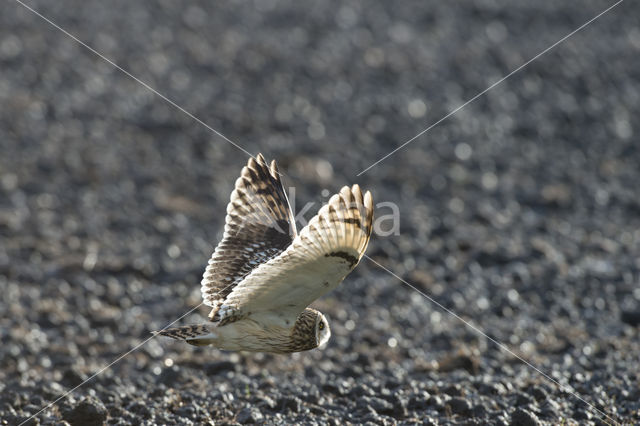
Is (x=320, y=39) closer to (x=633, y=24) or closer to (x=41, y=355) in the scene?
(x=633, y=24)

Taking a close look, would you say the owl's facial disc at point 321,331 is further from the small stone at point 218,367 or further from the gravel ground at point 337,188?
the small stone at point 218,367

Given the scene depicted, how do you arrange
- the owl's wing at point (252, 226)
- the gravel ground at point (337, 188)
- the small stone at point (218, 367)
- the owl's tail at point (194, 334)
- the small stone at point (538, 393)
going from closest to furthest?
the owl's tail at point (194, 334)
the owl's wing at point (252, 226)
the small stone at point (538, 393)
the gravel ground at point (337, 188)
the small stone at point (218, 367)

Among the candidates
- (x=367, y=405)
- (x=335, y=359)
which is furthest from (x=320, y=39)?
(x=367, y=405)

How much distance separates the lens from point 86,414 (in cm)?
454

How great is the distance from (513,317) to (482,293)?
425 mm

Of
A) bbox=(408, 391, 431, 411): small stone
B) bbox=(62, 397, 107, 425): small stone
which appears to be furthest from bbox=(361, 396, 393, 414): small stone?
bbox=(62, 397, 107, 425): small stone

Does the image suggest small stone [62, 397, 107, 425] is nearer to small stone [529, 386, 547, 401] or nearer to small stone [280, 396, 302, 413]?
small stone [280, 396, 302, 413]

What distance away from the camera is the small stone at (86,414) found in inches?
178

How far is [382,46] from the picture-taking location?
11.7m

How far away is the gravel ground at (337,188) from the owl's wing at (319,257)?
94cm

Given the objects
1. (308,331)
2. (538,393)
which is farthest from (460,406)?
(308,331)

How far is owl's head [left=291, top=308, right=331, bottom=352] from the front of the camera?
14.1 ft

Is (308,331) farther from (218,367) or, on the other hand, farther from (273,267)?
(218,367)

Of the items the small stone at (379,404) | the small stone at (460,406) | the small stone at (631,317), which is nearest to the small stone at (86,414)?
the small stone at (379,404)
